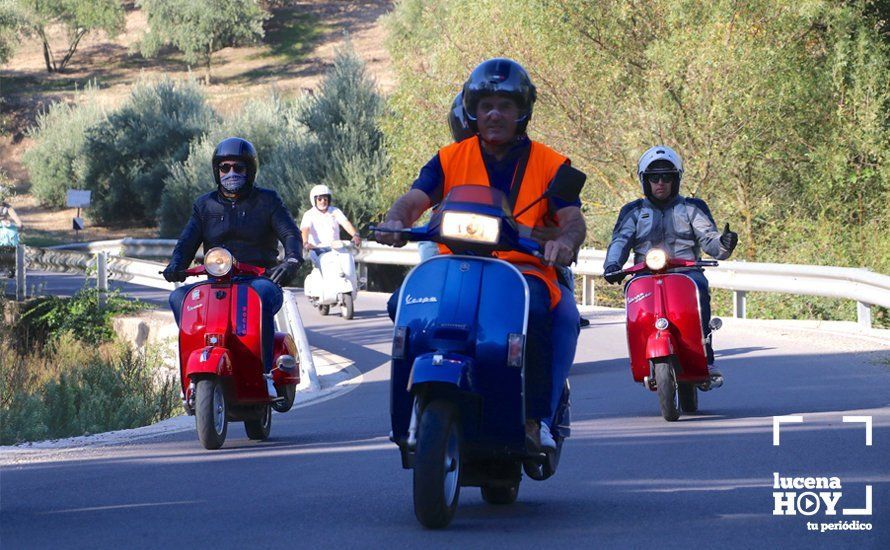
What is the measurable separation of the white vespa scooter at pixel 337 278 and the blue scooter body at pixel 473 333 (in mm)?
15002

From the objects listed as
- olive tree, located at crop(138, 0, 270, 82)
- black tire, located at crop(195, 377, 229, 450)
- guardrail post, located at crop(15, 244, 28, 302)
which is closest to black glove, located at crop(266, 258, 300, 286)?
black tire, located at crop(195, 377, 229, 450)

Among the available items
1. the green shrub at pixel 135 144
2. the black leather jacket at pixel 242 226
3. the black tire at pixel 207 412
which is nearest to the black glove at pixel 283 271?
the black leather jacket at pixel 242 226

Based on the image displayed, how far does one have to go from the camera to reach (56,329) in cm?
2283

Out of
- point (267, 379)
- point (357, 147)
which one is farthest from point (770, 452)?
point (357, 147)

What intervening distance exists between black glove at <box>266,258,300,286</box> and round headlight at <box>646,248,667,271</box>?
97.7 inches

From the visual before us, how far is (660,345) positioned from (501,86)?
13.4 feet

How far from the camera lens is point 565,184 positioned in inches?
266

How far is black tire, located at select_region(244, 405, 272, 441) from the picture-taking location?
10.5 m

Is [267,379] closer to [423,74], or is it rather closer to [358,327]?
[358,327]

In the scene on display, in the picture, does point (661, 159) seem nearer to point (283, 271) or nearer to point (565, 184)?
point (283, 271)

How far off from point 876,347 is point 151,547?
37.3 feet

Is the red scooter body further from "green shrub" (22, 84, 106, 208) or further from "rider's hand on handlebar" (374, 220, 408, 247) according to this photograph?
"green shrub" (22, 84, 106, 208)

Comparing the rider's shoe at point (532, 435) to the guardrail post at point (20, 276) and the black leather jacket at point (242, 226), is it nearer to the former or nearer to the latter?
the black leather jacket at point (242, 226)

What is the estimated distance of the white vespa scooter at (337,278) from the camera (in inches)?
865
